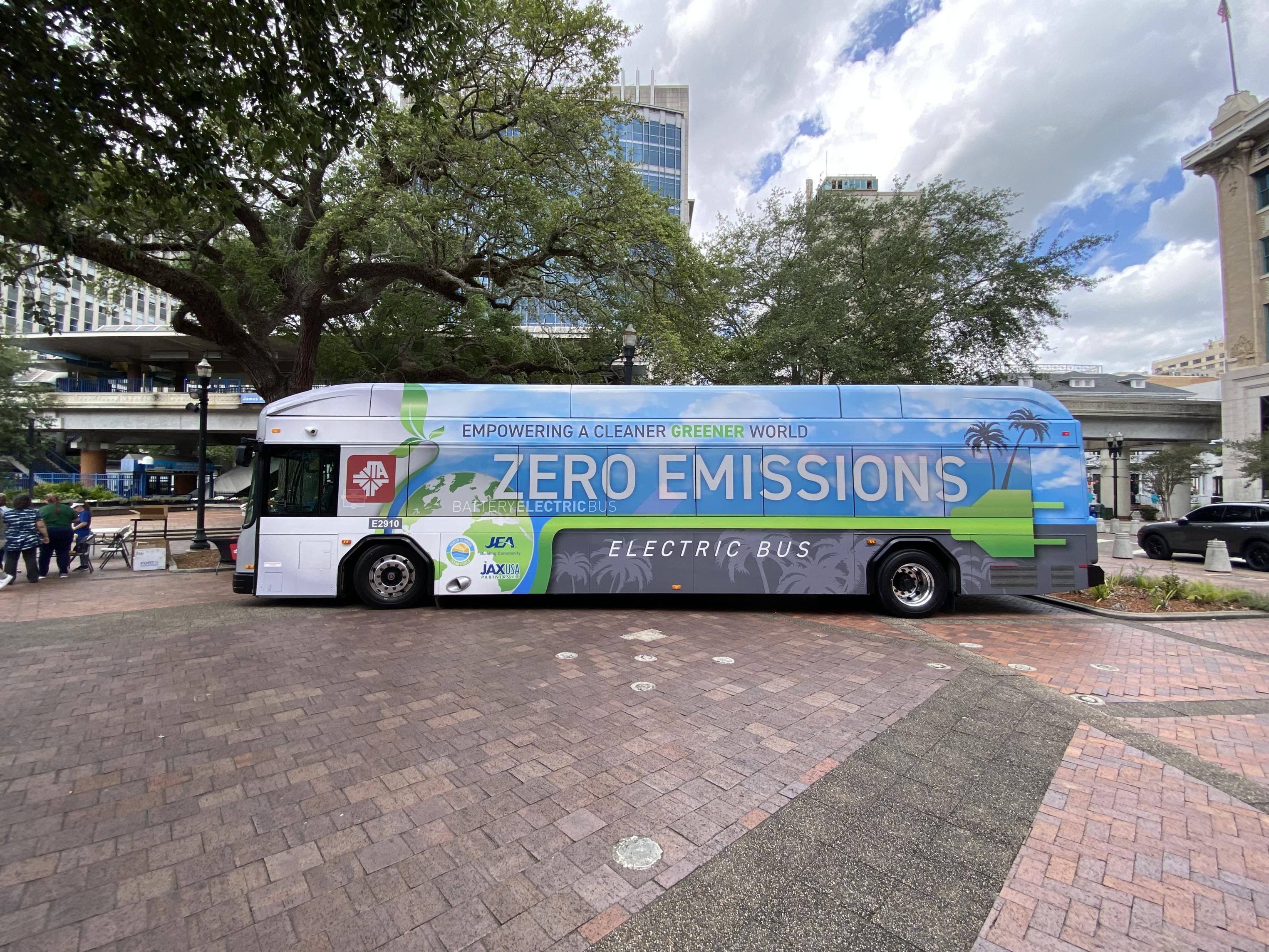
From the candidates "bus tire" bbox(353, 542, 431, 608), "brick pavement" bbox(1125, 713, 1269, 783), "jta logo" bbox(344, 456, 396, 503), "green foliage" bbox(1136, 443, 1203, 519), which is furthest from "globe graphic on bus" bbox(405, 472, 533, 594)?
"green foliage" bbox(1136, 443, 1203, 519)

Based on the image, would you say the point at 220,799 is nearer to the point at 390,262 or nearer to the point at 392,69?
the point at 392,69

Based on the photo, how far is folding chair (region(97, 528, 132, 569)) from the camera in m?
12.5

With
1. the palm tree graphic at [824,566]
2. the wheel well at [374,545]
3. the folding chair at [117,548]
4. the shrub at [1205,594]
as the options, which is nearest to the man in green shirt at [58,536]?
the folding chair at [117,548]

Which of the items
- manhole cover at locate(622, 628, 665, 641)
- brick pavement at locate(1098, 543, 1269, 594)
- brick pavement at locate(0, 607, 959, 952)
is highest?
manhole cover at locate(622, 628, 665, 641)

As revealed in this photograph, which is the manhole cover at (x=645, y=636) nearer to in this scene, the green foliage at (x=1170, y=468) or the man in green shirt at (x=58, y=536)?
the man in green shirt at (x=58, y=536)

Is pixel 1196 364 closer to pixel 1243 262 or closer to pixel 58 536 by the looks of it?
pixel 1243 262

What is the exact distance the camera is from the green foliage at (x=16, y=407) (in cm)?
3112

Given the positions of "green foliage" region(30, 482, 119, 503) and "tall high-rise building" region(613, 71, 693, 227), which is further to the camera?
"tall high-rise building" region(613, 71, 693, 227)

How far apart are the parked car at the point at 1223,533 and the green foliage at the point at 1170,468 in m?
30.4

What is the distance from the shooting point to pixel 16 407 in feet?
105

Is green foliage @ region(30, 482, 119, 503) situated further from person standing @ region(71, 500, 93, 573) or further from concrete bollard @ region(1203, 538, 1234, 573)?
concrete bollard @ region(1203, 538, 1234, 573)

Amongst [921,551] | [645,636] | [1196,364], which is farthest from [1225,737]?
[1196,364]

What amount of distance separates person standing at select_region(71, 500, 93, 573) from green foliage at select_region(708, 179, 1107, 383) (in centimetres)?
1670

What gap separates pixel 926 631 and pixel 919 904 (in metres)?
5.27
